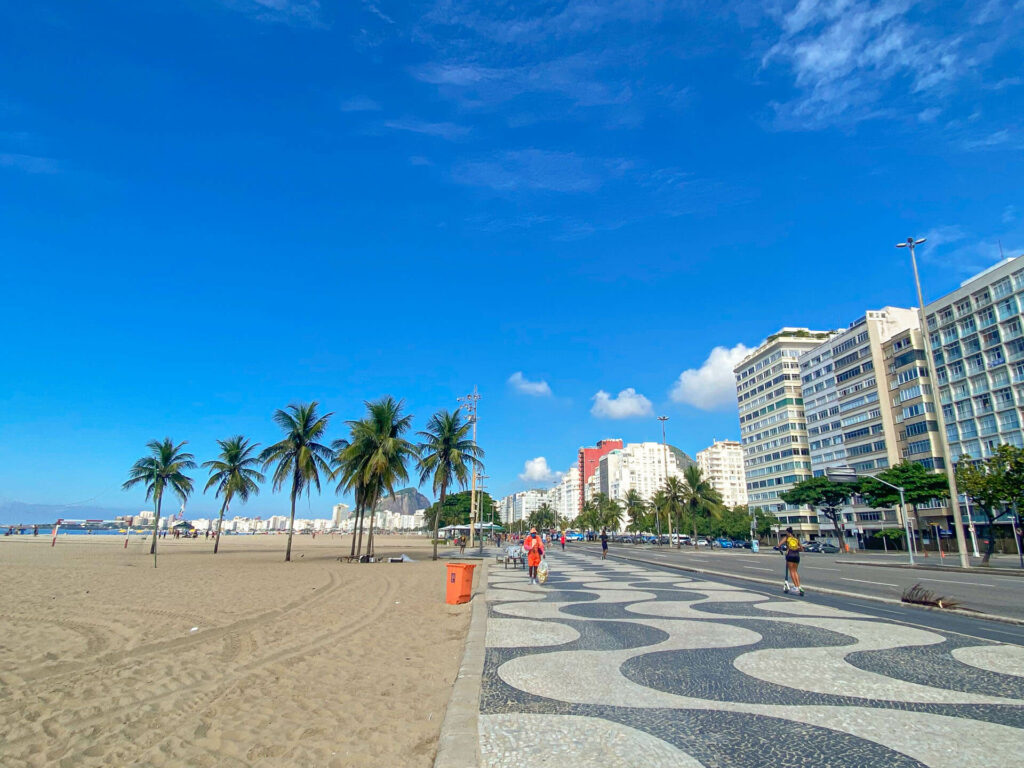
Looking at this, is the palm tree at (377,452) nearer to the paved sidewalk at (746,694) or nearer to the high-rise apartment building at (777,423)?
the paved sidewalk at (746,694)

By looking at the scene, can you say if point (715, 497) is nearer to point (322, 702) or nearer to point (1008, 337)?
point (1008, 337)

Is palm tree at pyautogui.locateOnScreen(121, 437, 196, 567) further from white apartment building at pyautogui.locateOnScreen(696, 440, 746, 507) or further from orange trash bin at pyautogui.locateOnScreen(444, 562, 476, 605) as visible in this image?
white apartment building at pyautogui.locateOnScreen(696, 440, 746, 507)

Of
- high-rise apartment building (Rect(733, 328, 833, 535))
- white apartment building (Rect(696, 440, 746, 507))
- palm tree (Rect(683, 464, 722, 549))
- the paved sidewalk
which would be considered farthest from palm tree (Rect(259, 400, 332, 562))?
white apartment building (Rect(696, 440, 746, 507))

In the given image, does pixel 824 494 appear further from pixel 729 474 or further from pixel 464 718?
pixel 729 474

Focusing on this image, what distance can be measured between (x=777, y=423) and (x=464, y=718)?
105 m

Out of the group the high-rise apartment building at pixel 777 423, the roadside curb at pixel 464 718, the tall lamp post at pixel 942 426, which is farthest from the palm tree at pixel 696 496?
the roadside curb at pixel 464 718

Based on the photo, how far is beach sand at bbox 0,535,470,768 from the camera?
15.3 ft

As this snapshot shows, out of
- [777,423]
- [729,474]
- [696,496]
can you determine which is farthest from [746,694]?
[729,474]

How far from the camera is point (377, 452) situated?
32094 millimetres

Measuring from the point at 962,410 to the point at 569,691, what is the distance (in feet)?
261

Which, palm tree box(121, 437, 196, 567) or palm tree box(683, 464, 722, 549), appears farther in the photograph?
palm tree box(683, 464, 722, 549)

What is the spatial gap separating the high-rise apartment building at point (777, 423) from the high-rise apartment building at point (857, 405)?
323 cm

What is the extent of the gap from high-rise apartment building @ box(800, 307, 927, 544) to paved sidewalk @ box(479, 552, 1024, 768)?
Result: 3026 inches

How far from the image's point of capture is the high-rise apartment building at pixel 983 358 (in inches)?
2318
